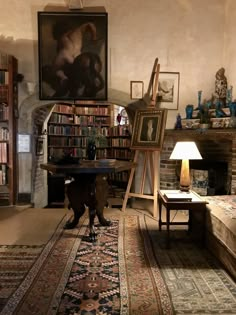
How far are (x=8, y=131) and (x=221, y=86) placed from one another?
3.59m

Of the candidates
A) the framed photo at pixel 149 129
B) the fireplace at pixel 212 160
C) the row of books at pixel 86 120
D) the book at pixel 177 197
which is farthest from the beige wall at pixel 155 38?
the row of books at pixel 86 120

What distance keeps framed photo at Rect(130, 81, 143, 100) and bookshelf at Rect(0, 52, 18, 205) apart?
6.43 ft

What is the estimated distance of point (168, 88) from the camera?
17.1 ft

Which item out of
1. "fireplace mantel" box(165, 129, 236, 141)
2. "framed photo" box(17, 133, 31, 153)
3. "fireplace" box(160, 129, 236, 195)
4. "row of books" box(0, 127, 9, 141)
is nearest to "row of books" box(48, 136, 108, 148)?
"framed photo" box(17, 133, 31, 153)

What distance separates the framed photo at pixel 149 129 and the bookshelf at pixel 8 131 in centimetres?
204

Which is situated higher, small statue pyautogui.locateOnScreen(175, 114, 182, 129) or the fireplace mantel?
small statue pyautogui.locateOnScreen(175, 114, 182, 129)

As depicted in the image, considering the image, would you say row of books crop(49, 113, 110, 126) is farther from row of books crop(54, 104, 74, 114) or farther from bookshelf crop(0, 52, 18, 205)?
bookshelf crop(0, 52, 18, 205)

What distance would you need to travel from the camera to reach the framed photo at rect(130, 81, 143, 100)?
17.3 ft

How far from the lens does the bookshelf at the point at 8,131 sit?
16.6ft

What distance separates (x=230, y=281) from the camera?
2.50m

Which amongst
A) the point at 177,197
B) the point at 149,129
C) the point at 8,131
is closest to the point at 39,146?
the point at 8,131

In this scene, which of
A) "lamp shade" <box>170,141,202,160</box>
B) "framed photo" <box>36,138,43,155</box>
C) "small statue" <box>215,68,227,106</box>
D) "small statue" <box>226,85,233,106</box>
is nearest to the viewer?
"lamp shade" <box>170,141,202,160</box>

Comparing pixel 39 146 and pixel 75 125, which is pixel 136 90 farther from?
pixel 75 125

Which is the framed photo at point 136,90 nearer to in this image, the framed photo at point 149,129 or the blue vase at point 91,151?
the framed photo at point 149,129
